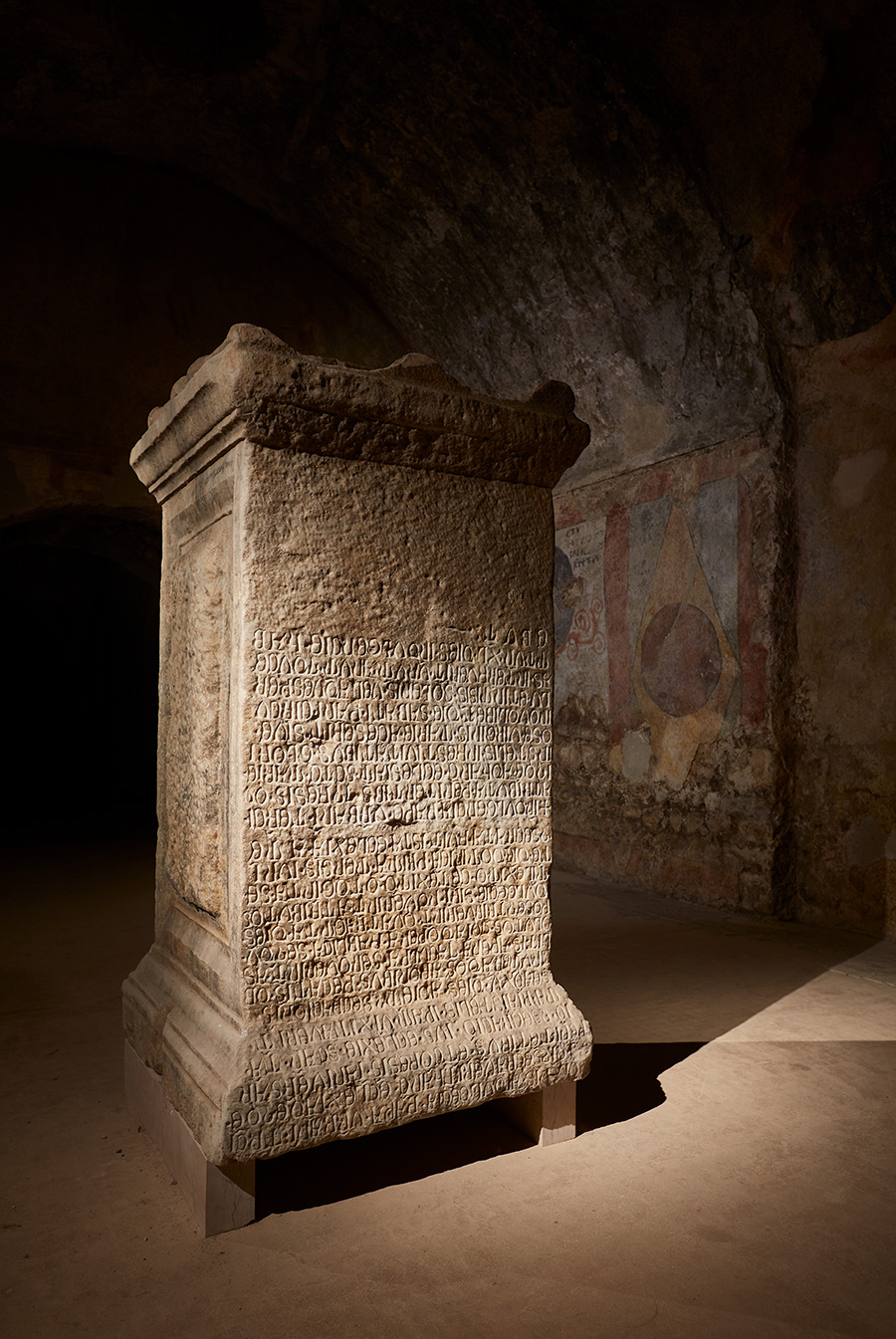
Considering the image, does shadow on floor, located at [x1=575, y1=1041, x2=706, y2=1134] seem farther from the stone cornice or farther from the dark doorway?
the dark doorway

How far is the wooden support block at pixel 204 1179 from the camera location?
2057 mm

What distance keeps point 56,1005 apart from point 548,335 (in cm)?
561

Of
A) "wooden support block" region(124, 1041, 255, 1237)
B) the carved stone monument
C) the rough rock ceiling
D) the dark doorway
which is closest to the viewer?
"wooden support block" region(124, 1041, 255, 1237)

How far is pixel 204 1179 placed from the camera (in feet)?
6.76

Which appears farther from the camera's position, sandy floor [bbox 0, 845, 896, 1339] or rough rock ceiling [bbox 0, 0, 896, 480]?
rough rock ceiling [bbox 0, 0, 896, 480]

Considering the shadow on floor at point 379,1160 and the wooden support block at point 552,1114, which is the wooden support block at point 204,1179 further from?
the wooden support block at point 552,1114

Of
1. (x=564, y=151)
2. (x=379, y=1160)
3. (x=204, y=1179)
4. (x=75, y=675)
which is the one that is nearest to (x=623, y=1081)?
(x=379, y=1160)

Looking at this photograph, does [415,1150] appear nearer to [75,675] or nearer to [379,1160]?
[379,1160]

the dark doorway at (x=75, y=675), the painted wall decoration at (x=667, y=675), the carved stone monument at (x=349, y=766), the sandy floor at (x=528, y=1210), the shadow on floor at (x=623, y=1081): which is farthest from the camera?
the dark doorway at (x=75, y=675)

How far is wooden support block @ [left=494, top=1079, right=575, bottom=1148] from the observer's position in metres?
2.50

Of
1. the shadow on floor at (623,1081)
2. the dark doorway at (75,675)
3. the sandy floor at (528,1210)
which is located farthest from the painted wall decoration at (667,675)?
the dark doorway at (75,675)

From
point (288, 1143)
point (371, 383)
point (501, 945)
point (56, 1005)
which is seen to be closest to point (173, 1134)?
point (288, 1143)

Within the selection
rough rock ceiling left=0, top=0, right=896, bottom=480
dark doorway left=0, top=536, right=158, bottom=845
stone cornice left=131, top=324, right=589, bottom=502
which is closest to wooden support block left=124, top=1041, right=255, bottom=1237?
stone cornice left=131, top=324, right=589, bottom=502

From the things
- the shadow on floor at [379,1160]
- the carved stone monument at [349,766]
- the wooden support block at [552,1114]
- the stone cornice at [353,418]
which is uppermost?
the stone cornice at [353,418]
